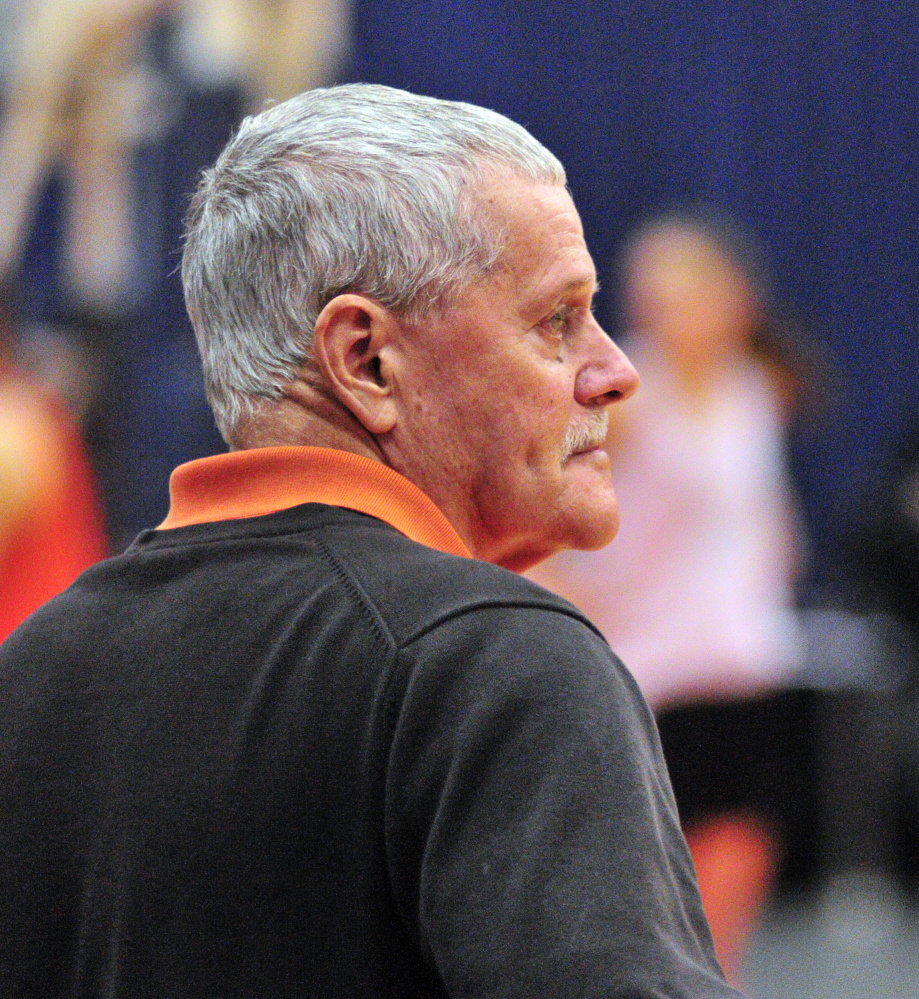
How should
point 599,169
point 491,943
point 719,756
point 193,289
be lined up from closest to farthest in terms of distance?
point 491,943 < point 193,289 < point 719,756 < point 599,169

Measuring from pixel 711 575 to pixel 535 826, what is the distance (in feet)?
8.79

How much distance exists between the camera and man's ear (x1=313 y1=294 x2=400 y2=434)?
92 cm

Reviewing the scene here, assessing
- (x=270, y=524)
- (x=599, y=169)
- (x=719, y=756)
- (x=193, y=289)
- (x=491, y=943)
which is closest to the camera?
(x=491, y=943)

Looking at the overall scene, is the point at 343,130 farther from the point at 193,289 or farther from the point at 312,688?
the point at 312,688

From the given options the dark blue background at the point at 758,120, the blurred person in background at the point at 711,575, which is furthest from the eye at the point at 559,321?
the dark blue background at the point at 758,120

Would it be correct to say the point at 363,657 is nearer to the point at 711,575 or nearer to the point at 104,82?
the point at 711,575

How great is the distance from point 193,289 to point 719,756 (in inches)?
101

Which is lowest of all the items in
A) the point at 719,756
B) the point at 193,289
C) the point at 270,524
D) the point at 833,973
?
the point at 833,973

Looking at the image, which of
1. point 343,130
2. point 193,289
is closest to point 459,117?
point 343,130

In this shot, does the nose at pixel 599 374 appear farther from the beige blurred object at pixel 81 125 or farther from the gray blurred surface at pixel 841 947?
the beige blurred object at pixel 81 125

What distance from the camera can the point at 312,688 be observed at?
757 millimetres

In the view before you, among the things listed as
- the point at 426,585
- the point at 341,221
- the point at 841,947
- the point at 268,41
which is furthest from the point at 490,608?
the point at 268,41

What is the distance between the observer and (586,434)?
1045 mm

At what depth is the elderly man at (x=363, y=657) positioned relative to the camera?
2.28ft
